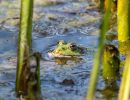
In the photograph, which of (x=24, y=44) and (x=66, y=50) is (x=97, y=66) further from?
(x=66, y=50)

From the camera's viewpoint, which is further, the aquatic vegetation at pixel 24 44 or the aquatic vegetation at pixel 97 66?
the aquatic vegetation at pixel 24 44

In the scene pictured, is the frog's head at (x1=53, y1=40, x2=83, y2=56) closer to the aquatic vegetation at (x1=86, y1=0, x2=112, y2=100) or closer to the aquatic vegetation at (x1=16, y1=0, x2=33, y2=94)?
the aquatic vegetation at (x1=16, y1=0, x2=33, y2=94)

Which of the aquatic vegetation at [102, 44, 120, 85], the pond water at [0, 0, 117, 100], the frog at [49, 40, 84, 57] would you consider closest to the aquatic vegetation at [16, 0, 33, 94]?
the pond water at [0, 0, 117, 100]

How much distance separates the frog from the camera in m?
2.85

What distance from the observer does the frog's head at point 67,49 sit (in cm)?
285

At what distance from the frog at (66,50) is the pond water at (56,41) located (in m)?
0.05

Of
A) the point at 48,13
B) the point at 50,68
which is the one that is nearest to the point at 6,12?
the point at 48,13

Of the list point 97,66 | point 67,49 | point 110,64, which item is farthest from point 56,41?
point 97,66

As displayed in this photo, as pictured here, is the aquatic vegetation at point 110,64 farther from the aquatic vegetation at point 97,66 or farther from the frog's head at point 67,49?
the aquatic vegetation at point 97,66

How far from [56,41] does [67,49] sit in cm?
39

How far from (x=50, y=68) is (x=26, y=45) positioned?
0.80 m

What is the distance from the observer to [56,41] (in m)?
3.25

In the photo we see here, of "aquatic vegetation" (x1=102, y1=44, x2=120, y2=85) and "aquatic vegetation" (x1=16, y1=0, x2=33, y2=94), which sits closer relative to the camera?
"aquatic vegetation" (x1=16, y1=0, x2=33, y2=94)

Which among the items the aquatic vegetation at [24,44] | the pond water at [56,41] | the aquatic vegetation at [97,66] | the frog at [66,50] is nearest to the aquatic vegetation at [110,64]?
the pond water at [56,41]
